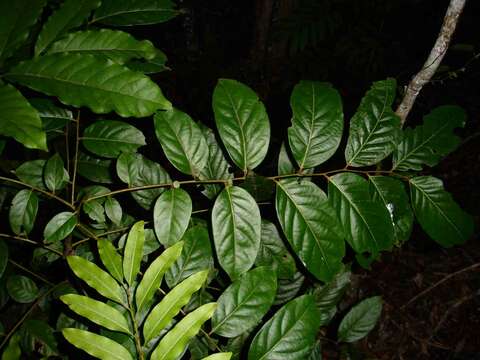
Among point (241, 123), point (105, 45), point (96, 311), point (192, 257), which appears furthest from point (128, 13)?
point (96, 311)

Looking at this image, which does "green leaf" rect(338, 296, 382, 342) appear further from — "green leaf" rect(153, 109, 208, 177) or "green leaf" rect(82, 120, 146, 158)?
"green leaf" rect(82, 120, 146, 158)

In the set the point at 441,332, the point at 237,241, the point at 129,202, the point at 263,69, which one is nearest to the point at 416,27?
the point at 263,69

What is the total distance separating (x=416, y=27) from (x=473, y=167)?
2.39m

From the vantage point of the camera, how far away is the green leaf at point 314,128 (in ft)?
3.42

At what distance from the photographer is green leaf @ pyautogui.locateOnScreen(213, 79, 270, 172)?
3.27 ft

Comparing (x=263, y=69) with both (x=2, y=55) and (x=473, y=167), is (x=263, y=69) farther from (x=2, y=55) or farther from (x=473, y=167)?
(x=2, y=55)

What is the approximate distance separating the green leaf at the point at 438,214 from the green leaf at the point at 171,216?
696 mm

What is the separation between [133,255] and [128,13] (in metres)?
0.77

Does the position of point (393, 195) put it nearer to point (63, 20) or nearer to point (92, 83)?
point (92, 83)

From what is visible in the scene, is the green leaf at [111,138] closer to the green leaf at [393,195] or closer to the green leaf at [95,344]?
the green leaf at [95,344]

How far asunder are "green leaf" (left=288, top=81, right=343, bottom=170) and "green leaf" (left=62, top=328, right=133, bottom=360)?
2.16 feet

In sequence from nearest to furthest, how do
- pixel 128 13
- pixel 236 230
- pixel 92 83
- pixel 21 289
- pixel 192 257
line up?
pixel 92 83 → pixel 236 230 → pixel 192 257 → pixel 128 13 → pixel 21 289

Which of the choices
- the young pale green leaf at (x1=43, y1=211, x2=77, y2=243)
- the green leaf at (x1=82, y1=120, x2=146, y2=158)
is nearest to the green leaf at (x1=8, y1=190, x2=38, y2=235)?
the young pale green leaf at (x1=43, y1=211, x2=77, y2=243)

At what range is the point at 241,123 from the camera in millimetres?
1003
